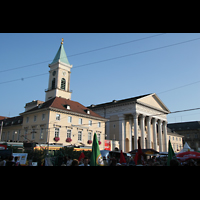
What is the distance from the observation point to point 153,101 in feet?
203

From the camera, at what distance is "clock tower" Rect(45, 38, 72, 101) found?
210 feet

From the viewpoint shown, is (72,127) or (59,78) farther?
(59,78)

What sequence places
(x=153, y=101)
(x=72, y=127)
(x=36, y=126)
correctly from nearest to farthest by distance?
(x=36, y=126) → (x=72, y=127) → (x=153, y=101)

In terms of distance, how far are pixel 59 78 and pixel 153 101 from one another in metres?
30.0

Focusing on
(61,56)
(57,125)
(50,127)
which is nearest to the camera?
(50,127)

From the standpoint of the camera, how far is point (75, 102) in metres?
48.0

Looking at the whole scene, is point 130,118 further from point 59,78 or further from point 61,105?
point 59,78

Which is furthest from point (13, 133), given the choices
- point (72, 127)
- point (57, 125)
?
point (72, 127)

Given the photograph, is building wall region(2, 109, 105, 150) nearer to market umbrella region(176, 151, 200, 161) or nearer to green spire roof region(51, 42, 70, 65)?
market umbrella region(176, 151, 200, 161)

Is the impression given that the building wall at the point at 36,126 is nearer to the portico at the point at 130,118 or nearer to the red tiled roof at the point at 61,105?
the red tiled roof at the point at 61,105

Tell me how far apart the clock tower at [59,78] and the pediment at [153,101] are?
2418 centimetres

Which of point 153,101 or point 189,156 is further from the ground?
point 153,101

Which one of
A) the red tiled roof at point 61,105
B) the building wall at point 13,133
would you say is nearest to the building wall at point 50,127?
the building wall at point 13,133
